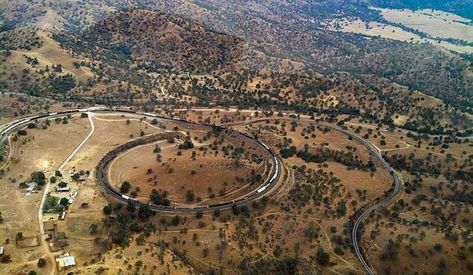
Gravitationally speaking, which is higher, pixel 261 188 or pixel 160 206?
pixel 261 188

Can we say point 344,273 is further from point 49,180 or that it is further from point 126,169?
point 49,180

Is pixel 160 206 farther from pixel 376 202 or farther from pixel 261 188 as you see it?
pixel 376 202

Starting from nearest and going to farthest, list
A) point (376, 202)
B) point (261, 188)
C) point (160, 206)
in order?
point (160, 206) < point (261, 188) < point (376, 202)

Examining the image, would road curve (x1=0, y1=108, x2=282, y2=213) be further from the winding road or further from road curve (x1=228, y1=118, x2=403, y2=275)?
road curve (x1=228, y1=118, x2=403, y2=275)

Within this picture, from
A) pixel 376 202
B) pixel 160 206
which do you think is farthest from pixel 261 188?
pixel 376 202

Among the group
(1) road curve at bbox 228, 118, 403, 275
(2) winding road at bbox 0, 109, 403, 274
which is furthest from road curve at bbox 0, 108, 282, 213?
(1) road curve at bbox 228, 118, 403, 275

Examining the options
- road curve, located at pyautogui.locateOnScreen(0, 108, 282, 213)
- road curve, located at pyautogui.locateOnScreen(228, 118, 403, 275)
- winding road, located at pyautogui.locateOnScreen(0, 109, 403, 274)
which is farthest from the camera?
road curve, located at pyautogui.locateOnScreen(0, 108, 282, 213)

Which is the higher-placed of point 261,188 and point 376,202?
point 376,202

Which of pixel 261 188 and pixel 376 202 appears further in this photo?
pixel 376 202

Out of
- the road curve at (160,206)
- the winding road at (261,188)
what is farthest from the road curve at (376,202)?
the road curve at (160,206)

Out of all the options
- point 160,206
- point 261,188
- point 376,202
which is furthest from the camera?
point 376,202

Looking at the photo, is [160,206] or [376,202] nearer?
[160,206]

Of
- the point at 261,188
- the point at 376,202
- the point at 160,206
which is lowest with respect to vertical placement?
the point at 160,206
